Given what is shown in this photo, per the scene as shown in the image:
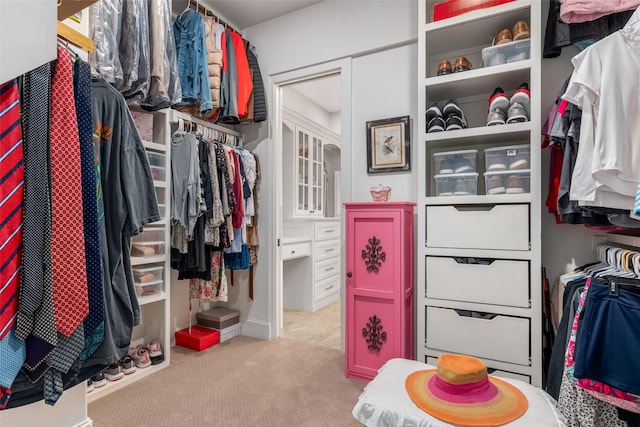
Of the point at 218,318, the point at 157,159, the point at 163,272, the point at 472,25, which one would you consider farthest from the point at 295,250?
the point at 472,25

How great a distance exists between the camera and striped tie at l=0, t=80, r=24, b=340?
0.76 meters

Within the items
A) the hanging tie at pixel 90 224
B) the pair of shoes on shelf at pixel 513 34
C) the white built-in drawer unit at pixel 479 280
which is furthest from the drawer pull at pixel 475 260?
the hanging tie at pixel 90 224

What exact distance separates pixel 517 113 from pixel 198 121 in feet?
7.16

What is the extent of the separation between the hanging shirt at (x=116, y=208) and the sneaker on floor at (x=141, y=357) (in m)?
1.37

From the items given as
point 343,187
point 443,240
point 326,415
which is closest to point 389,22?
point 343,187

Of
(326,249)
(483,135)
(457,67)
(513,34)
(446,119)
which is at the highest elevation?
(513,34)

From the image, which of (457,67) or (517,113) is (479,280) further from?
(457,67)

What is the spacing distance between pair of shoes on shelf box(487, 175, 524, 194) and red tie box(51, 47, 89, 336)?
6.08 ft

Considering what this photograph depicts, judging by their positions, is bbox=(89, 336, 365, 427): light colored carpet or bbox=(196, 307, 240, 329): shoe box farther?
bbox=(196, 307, 240, 329): shoe box

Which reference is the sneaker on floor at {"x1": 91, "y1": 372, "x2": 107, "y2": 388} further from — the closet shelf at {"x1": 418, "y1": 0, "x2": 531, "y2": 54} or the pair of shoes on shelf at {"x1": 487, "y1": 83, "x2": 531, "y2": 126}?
the closet shelf at {"x1": 418, "y1": 0, "x2": 531, "y2": 54}

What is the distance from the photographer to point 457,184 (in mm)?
1979

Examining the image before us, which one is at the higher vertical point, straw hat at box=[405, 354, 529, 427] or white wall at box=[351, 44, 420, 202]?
white wall at box=[351, 44, 420, 202]

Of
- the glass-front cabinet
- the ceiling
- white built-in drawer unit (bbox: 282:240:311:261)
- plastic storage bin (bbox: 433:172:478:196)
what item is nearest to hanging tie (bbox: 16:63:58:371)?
plastic storage bin (bbox: 433:172:478:196)

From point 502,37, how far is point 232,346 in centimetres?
280
